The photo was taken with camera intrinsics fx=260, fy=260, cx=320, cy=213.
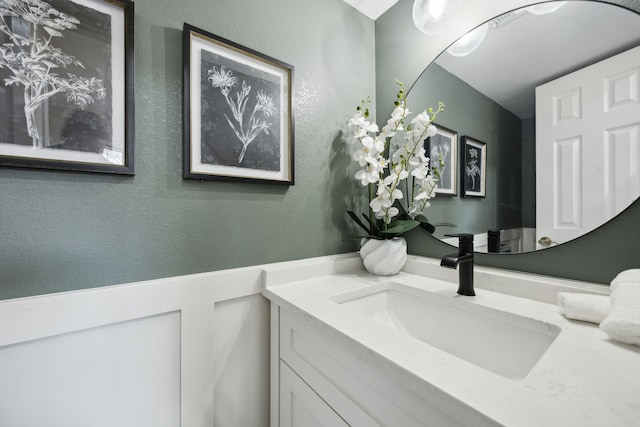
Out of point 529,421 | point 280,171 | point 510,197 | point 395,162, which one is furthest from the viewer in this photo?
point 395,162

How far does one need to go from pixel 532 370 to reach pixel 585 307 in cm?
30

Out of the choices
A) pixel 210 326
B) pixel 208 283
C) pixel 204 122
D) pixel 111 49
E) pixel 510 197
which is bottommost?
pixel 210 326

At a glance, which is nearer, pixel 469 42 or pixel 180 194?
pixel 180 194

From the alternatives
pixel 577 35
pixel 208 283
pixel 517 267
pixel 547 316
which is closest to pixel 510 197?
pixel 517 267

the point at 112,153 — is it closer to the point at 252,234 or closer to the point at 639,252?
the point at 252,234

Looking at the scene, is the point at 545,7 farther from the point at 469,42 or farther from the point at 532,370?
the point at 532,370

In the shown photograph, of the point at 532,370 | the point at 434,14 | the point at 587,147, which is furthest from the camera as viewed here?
the point at 434,14

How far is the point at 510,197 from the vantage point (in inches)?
32.2

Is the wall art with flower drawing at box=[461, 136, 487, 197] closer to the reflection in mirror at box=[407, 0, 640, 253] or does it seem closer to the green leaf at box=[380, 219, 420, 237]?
the reflection in mirror at box=[407, 0, 640, 253]

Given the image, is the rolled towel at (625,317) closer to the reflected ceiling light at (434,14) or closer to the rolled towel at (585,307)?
the rolled towel at (585,307)

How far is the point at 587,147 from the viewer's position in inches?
26.6

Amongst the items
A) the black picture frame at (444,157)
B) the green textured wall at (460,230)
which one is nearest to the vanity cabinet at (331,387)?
the green textured wall at (460,230)

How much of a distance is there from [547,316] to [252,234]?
32.3 inches

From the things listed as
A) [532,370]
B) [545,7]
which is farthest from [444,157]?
[532,370]
